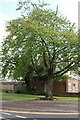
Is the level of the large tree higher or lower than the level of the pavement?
higher

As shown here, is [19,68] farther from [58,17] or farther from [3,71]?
[58,17]

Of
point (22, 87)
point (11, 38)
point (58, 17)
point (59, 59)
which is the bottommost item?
point (22, 87)

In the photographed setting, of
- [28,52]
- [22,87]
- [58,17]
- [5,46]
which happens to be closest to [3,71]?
[5,46]

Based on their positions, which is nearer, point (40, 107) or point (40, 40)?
point (40, 107)

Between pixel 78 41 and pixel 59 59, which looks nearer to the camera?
pixel 78 41

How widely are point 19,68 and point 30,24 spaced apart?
5.68 meters

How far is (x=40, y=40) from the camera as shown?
110 feet

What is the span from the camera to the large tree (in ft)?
107

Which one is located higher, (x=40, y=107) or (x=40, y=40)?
(x=40, y=40)

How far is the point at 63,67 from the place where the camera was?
3978cm

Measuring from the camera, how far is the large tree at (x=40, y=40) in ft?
107

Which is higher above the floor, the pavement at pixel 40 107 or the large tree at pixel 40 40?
the large tree at pixel 40 40

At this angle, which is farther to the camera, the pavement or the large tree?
the large tree

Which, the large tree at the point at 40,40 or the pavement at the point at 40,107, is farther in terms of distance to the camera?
the large tree at the point at 40,40
